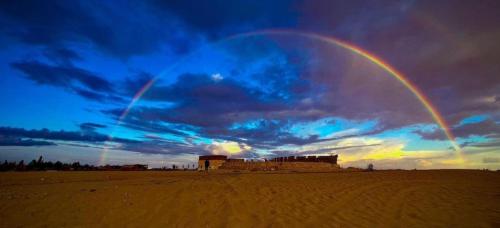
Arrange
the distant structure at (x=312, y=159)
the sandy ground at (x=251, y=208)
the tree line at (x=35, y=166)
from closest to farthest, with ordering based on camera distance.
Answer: the sandy ground at (x=251, y=208), the tree line at (x=35, y=166), the distant structure at (x=312, y=159)

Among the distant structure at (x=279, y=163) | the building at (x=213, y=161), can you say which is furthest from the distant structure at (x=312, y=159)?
the building at (x=213, y=161)

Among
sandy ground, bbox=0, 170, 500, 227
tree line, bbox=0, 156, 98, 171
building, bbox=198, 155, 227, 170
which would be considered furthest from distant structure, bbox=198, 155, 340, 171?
sandy ground, bbox=0, 170, 500, 227

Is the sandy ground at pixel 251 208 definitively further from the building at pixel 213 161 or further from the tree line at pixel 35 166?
the building at pixel 213 161

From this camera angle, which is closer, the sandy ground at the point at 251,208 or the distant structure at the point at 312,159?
the sandy ground at the point at 251,208

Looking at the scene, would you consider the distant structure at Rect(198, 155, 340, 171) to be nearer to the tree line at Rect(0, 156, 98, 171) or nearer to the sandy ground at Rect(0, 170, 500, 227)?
the tree line at Rect(0, 156, 98, 171)

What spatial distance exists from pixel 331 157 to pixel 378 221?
206 feet

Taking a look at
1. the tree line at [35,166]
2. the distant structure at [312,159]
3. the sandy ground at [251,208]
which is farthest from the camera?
the distant structure at [312,159]

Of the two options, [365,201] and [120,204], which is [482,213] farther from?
[120,204]

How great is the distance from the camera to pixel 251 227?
380 inches

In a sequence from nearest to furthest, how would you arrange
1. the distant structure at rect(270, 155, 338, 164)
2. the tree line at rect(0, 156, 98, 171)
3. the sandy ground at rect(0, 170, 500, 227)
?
1. the sandy ground at rect(0, 170, 500, 227)
2. the tree line at rect(0, 156, 98, 171)
3. the distant structure at rect(270, 155, 338, 164)

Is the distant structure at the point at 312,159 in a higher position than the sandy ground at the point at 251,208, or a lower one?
higher

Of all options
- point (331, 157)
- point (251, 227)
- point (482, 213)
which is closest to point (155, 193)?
point (251, 227)

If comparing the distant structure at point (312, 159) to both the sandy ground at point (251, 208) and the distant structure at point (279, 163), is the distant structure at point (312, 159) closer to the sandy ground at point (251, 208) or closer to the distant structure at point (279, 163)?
the distant structure at point (279, 163)

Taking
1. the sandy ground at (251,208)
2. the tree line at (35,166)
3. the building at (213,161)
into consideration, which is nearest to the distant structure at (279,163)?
the building at (213,161)
